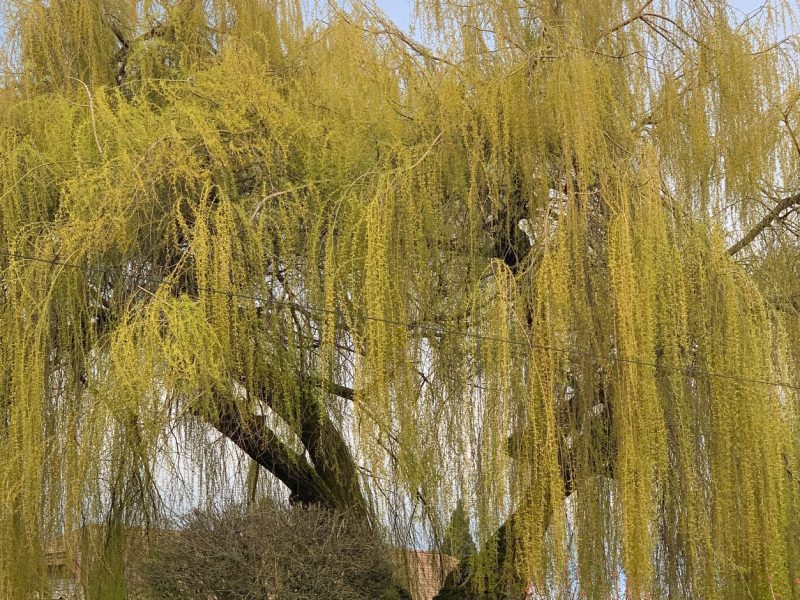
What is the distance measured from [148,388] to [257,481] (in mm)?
2631

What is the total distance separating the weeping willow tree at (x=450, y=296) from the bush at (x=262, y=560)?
38 cm

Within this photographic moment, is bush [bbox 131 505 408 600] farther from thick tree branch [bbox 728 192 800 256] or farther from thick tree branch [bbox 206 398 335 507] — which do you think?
thick tree branch [bbox 728 192 800 256]

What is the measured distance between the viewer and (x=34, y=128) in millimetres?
7141

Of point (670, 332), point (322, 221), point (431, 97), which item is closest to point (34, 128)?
point (322, 221)

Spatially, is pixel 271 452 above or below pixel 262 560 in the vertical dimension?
above

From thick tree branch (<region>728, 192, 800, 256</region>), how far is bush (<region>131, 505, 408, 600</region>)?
10.2ft

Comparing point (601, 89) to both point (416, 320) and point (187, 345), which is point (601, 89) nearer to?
point (416, 320)

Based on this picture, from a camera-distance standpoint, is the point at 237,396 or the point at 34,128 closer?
the point at 237,396

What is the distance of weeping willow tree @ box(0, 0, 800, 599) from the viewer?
561 cm

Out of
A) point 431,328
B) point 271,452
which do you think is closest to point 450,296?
point 431,328

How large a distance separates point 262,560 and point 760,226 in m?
3.86

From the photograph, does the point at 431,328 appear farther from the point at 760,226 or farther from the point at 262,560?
the point at 760,226

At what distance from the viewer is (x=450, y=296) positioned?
628 centimetres

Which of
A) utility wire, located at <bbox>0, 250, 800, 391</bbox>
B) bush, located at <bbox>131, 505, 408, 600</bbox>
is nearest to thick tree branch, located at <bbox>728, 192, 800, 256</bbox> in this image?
utility wire, located at <bbox>0, 250, 800, 391</bbox>
